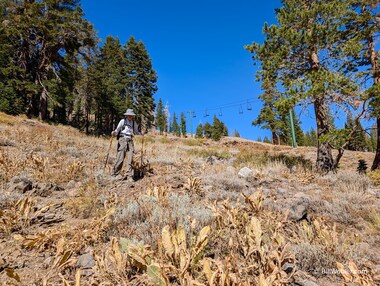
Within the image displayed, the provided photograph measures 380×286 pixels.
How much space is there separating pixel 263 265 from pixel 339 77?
7.62m

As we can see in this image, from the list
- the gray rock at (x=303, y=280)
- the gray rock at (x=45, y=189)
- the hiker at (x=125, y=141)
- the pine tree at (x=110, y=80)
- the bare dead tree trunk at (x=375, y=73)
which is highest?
the pine tree at (x=110, y=80)

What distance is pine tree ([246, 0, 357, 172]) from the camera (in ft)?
25.6

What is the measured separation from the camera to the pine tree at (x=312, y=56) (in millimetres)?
7812

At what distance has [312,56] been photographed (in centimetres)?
950

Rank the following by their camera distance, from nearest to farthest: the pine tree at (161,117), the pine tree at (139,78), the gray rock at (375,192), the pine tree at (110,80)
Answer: the gray rock at (375,192) → the pine tree at (110,80) → the pine tree at (139,78) → the pine tree at (161,117)

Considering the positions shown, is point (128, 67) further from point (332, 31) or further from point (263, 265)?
point (263, 265)

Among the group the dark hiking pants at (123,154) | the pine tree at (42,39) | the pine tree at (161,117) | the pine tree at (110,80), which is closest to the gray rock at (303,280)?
the dark hiking pants at (123,154)

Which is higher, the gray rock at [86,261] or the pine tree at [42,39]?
the pine tree at [42,39]

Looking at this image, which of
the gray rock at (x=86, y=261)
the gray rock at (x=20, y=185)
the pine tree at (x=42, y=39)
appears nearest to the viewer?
the gray rock at (x=86, y=261)

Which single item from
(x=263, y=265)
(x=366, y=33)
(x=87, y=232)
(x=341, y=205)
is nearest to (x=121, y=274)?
(x=87, y=232)

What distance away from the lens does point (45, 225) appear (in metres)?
3.39

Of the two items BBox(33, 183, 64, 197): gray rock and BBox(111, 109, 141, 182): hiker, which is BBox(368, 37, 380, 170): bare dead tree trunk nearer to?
BBox(111, 109, 141, 182): hiker

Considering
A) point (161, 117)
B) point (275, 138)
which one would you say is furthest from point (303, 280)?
point (161, 117)

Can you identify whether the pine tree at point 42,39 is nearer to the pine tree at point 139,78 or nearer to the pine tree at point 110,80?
the pine tree at point 110,80
